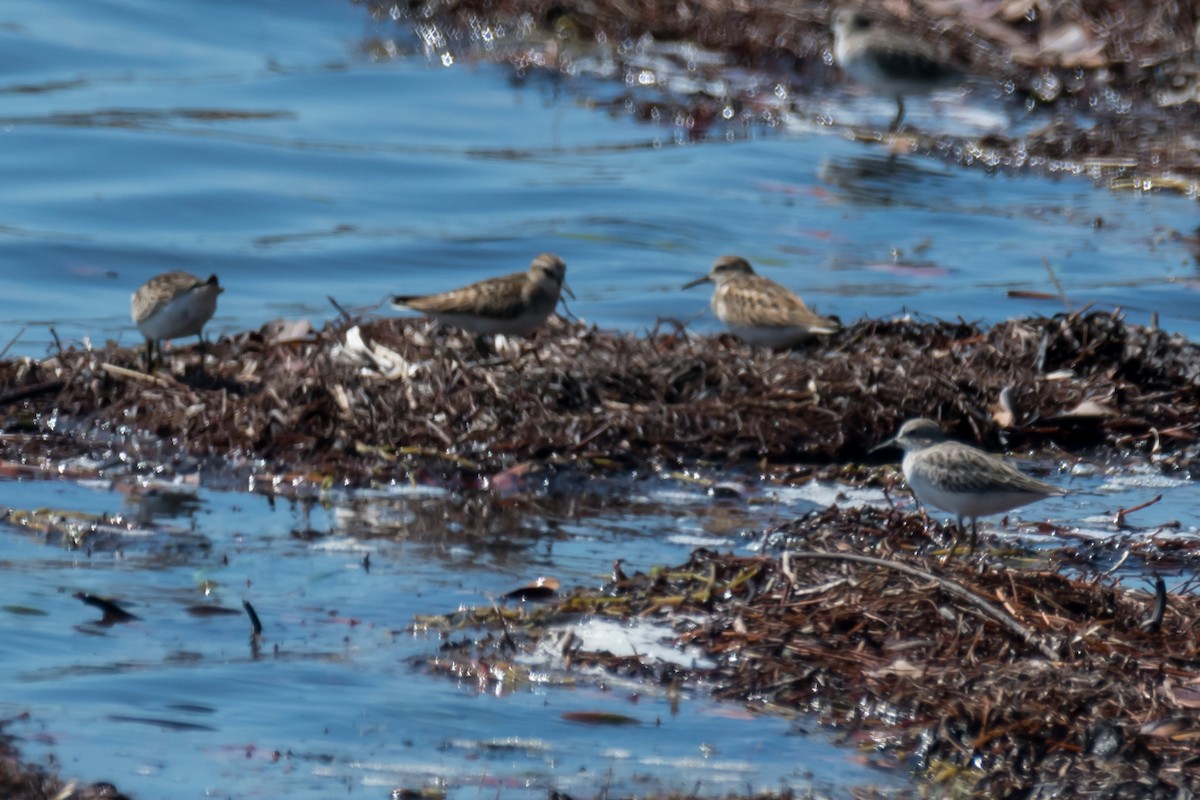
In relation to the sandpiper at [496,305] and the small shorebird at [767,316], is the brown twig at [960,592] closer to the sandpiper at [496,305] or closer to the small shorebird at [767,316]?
the sandpiper at [496,305]

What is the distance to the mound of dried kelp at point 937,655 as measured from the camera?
16.5 feet

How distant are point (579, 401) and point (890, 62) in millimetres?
9384

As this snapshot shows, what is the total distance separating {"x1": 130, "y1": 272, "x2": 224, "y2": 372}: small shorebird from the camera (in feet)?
29.7

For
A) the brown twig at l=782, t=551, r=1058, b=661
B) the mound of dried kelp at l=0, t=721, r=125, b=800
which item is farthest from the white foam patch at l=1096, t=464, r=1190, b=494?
the mound of dried kelp at l=0, t=721, r=125, b=800

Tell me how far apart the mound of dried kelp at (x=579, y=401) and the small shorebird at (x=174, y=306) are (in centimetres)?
22

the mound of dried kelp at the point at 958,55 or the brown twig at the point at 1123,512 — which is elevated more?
the mound of dried kelp at the point at 958,55

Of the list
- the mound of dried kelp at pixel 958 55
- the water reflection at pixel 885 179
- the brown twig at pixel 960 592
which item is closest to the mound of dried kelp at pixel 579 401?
the brown twig at pixel 960 592

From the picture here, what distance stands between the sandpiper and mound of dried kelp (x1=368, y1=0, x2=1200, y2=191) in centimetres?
750

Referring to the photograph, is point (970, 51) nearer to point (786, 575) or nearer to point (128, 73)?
point (128, 73)

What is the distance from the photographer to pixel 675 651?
19.3 feet

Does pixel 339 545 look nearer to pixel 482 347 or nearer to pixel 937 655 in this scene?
pixel 937 655

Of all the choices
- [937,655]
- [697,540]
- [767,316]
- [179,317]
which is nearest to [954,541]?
[697,540]

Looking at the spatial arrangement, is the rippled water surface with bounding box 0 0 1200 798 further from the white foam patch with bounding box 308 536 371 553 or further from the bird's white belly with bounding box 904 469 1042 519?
the bird's white belly with bounding box 904 469 1042 519

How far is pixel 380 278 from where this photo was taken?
→ 12.9 m
